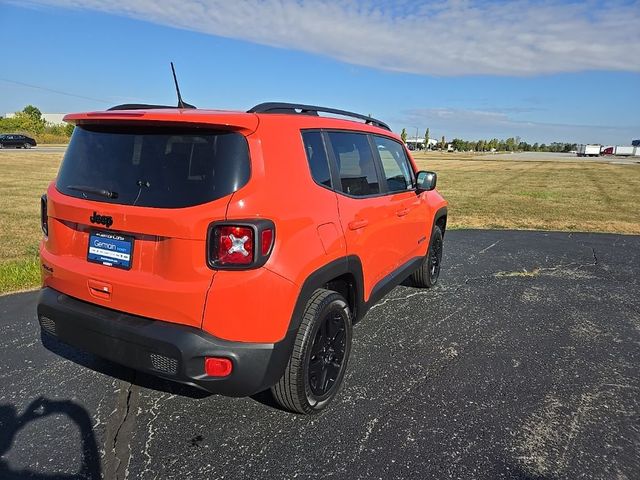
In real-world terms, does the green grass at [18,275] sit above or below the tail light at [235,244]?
below

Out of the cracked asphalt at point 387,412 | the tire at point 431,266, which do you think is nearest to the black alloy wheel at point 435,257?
the tire at point 431,266

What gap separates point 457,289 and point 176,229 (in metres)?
3.96

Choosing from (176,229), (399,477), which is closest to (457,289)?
(399,477)

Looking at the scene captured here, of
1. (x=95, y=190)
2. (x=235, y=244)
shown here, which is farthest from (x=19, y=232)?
(x=235, y=244)

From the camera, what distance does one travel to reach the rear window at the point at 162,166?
228 centimetres

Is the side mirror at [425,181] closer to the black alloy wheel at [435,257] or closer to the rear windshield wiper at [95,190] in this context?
the black alloy wheel at [435,257]

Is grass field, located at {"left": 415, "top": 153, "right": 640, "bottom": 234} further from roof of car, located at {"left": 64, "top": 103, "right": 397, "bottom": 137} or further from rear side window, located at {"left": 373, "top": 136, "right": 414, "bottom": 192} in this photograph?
roof of car, located at {"left": 64, "top": 103, "right": 397, "bottom": 137}

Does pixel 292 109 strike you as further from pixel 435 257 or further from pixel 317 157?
pixel 435 257

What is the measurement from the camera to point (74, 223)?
2604mm

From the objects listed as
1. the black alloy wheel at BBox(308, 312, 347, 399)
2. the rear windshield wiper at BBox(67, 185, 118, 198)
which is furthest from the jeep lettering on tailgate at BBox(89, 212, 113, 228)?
the black alloy wheel at BBox(308, 312, 347, 399)

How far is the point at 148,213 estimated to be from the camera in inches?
90.1

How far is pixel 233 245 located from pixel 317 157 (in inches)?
36.9

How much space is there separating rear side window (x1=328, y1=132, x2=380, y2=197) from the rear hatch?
3.06ft

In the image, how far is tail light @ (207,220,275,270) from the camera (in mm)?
2205
